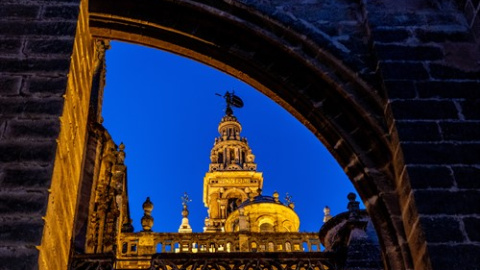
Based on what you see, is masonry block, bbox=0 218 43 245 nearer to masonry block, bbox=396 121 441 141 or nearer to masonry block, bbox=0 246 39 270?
masonry block, bbox=0 246 39 270

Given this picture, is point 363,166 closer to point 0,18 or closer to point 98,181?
point 0,18

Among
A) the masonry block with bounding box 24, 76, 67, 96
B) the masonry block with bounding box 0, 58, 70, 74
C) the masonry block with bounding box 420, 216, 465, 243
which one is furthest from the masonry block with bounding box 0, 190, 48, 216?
the masonry block with bounding box 420, 216, 465, 243

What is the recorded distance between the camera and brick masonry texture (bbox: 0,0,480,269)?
4.82 meters

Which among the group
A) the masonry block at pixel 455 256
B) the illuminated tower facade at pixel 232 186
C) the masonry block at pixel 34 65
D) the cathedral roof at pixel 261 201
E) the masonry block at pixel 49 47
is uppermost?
the illuminated tower facade at pixel 232 186

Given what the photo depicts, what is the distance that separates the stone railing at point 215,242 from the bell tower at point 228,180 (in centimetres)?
1100

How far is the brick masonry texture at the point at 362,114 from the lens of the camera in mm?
4820

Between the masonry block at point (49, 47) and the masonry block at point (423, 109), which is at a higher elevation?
the masonry block at point (49, 47)

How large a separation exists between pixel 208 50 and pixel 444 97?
223 centimetres

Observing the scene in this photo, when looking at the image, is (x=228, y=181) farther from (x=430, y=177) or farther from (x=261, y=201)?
(x=430, y=177)

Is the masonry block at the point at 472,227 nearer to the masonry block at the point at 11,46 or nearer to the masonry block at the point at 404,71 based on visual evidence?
the masonry block at the point at 404,71

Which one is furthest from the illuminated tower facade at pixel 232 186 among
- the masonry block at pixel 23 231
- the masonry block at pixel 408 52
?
the masonry block at pixel 23 231

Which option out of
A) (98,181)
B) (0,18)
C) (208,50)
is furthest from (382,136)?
(98,181)

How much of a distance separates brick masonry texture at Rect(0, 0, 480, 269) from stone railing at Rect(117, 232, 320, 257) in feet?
28.7

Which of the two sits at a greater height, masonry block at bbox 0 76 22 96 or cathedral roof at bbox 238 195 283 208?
cathedral roof at bbox 238 195 283 208
